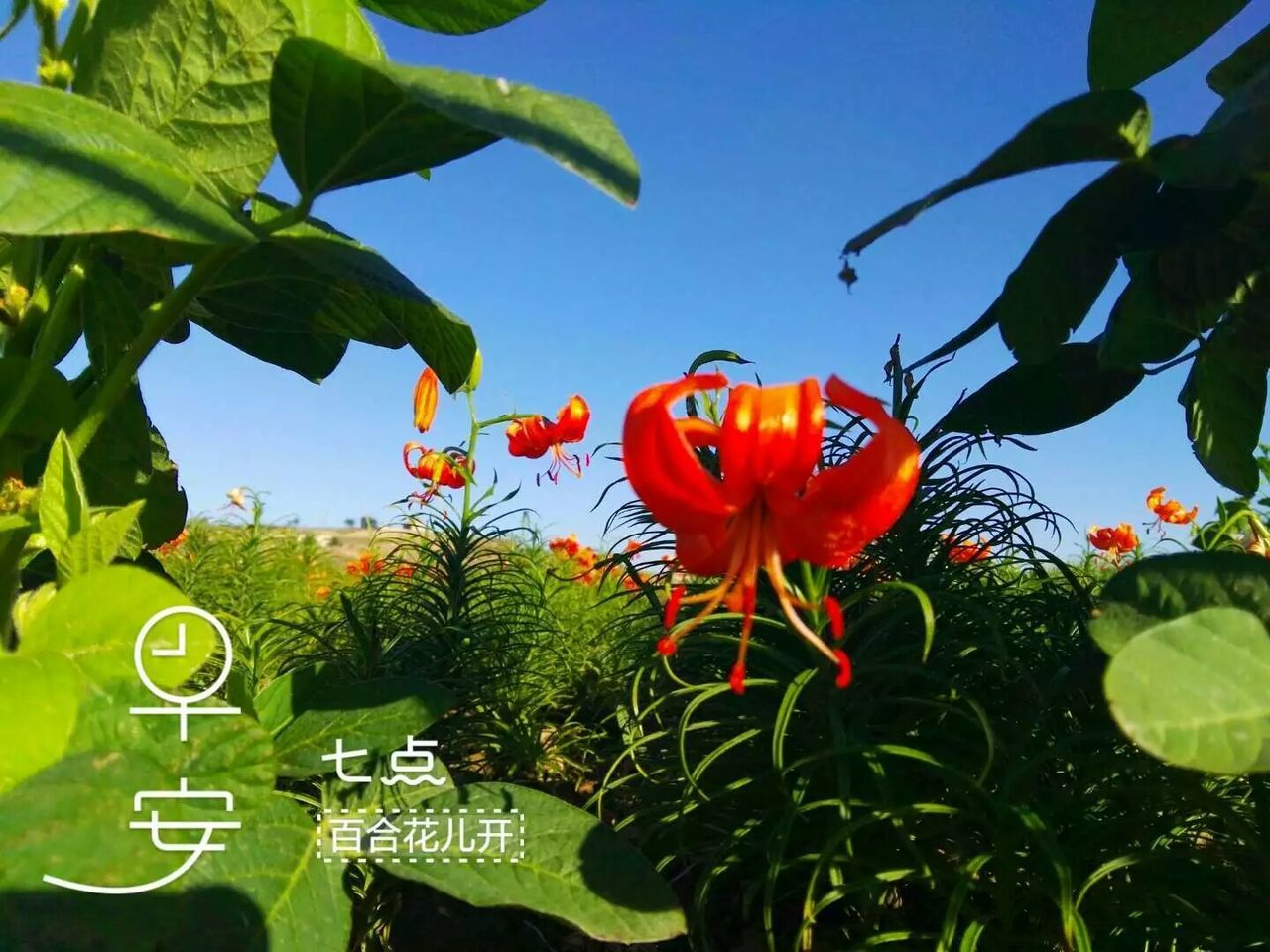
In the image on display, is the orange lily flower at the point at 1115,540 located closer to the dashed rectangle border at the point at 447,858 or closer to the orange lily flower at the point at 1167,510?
the orange lily flower at the point at 1167,510

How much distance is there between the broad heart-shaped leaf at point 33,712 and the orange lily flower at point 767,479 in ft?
1.13

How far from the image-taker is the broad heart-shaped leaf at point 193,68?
2.19 feet

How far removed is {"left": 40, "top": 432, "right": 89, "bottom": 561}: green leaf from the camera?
2.12 ft

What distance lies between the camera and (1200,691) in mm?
429

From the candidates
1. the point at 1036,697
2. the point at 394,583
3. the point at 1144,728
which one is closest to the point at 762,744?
the point at 1036,697

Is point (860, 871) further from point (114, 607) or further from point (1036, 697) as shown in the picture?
point (114, 607)

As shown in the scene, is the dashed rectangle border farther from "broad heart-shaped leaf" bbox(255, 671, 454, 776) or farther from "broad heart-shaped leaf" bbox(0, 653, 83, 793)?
"broad heart-shaped leaf" bbox(0, 653, 83, 793)

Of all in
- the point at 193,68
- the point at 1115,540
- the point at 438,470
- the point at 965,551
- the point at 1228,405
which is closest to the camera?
the point at 193,68

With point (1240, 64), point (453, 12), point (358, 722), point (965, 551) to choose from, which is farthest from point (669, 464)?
point (965, 551)

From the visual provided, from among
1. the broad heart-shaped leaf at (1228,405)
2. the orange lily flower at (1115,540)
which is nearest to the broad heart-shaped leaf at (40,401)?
the broad heart-shaped leaf at (1228,405)

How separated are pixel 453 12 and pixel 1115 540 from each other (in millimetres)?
3334

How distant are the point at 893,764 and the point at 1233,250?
622 mm

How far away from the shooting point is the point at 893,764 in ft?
3.52

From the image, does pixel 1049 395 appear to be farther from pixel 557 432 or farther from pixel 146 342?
pixel 557 432
